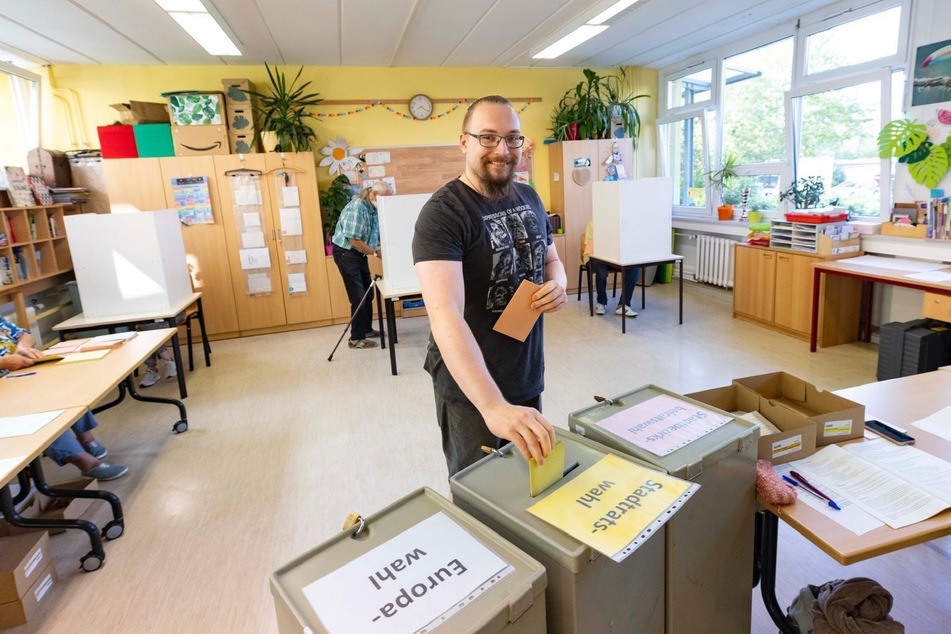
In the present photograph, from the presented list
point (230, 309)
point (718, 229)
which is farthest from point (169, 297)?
point (718, 229)

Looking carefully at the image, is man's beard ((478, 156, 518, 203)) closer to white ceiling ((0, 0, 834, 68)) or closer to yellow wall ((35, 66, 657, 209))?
white ceiling ((0, 0, 834, 68))

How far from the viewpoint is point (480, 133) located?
133 cm

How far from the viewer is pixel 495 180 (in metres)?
1.38

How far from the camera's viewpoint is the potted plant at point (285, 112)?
548 centimetres

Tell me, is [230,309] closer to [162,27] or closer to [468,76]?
[162,27]

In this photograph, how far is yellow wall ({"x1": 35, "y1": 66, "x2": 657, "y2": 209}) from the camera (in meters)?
5.29

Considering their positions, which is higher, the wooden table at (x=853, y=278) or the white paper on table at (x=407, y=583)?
the white paper on table at (x=407, y=583)

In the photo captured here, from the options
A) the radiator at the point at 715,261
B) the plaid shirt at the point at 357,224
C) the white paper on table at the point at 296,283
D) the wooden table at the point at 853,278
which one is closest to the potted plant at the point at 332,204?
the white paper on table at the point at 296,283

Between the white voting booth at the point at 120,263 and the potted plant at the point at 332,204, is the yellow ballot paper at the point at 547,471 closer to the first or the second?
the white voting booth at the point at 120,263

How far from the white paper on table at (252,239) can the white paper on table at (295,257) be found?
27cm

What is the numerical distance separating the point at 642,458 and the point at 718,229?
5833mm

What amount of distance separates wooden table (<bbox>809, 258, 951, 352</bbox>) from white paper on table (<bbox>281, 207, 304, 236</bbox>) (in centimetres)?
466

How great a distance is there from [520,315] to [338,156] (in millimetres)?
5228

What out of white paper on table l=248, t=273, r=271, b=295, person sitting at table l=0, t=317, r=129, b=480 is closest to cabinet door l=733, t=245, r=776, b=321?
white paper on table l=248, t=273, r=271, b=295
